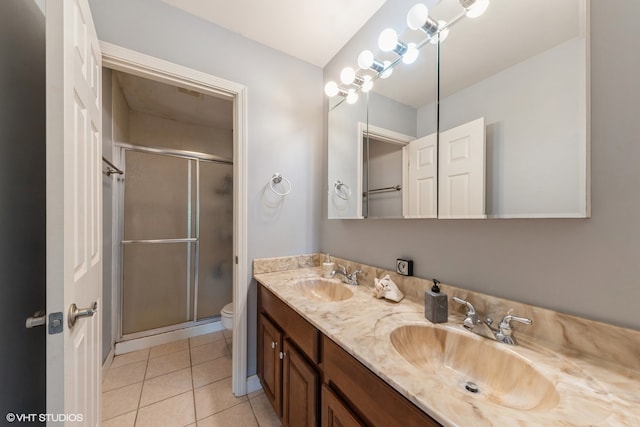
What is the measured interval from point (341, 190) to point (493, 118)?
3.21ft

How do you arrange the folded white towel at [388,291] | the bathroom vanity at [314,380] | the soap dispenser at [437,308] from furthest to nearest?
the folded white towel at [388,291], the soap dispenser at [437,308], the bathroom vanity at [314,380]

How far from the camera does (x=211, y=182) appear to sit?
277cm

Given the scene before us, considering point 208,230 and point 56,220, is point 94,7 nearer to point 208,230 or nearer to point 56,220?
point 56,220

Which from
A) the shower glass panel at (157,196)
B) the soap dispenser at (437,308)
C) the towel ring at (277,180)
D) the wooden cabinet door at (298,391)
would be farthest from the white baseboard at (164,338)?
the soap dispenser at (437,308)

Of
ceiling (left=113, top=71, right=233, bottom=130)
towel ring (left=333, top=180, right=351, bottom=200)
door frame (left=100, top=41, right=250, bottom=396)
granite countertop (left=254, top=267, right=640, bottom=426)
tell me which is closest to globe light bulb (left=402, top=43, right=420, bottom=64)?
towel ring (left=333, top=180, right=351, bottom=200)

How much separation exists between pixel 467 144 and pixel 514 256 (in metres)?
0.47

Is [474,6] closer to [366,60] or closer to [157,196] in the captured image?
[366,60]

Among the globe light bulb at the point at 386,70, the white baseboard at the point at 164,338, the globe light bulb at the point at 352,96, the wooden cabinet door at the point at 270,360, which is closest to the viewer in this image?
the wooden cabinet door at the point at 270,360

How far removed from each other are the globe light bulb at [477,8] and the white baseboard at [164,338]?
10.2ft

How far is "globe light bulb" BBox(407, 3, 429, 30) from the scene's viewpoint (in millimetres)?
1017

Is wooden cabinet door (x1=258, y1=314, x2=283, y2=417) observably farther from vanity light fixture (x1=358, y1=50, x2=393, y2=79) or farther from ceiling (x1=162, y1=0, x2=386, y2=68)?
ceiling (x1=162, y1=0, x2=386, y2=68)

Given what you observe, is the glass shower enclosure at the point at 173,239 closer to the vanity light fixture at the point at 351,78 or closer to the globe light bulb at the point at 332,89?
the globe light bulb at the point at 332,89

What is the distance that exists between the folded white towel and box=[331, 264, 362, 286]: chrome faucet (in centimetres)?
27

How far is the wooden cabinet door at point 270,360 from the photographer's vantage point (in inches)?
48.3
